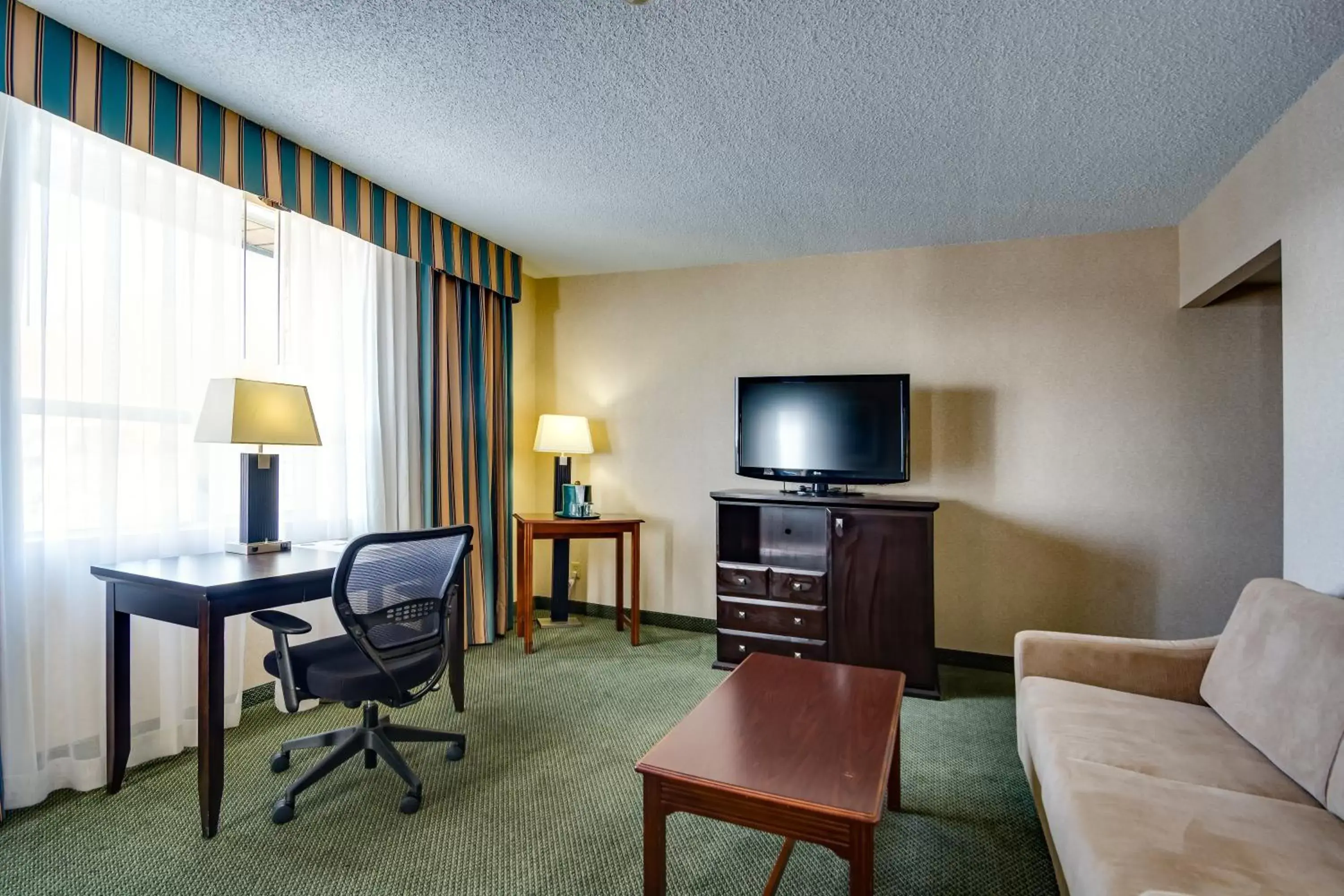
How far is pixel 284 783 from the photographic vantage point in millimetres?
2271

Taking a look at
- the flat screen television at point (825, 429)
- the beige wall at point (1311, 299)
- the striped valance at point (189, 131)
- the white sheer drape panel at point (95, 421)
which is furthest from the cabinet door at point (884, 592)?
the white sheer drape panel at point (95, 421)

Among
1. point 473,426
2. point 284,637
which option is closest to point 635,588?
point 473,426

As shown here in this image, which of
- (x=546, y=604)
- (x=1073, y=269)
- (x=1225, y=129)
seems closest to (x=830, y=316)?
(x=1073, y=269)

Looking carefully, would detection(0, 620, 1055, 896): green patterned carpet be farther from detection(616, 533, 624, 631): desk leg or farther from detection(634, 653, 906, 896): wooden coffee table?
detection(616, 533, 624, 631): desk leg

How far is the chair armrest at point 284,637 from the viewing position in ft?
6.59

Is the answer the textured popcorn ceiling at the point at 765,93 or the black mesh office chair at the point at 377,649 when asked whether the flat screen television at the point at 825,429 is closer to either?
the textured popcorn ceiling at the point at 765,93

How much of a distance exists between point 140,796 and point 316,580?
35.1 inches

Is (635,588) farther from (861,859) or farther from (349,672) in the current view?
(861,859)

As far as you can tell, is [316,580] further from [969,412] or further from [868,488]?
[969,412]

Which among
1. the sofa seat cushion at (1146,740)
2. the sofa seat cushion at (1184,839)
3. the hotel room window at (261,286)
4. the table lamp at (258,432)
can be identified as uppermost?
the hotel room window at (261,286)

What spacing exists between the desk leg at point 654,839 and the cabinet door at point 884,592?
2.05 metres

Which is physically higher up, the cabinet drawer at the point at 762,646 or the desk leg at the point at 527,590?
the desk leg at the point at 527,590

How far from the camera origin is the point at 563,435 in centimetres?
419

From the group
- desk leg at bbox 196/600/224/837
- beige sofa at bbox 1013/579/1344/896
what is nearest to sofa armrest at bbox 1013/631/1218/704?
beige sofa at bbox 1013/579/1344/896
